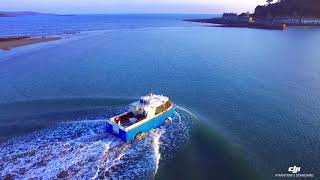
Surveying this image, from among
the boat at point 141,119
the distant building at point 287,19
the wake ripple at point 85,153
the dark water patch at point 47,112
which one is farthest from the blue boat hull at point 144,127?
the distant building at point 287,19

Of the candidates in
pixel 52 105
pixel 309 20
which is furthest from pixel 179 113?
pixel 309 20

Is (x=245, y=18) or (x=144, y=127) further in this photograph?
(x=245, y=18)

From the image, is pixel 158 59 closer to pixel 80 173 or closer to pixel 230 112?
pixel 230 112

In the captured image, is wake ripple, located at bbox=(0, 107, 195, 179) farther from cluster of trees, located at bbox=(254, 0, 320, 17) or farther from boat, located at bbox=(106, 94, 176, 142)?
cluster of trees, located at bbox=(254, 0, 320, 17)

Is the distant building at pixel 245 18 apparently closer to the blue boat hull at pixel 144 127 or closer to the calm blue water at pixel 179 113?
the calm blue water at pixel 179 113

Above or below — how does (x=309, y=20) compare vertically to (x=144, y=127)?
above

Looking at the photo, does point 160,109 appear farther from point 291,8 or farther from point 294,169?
point 291,8
